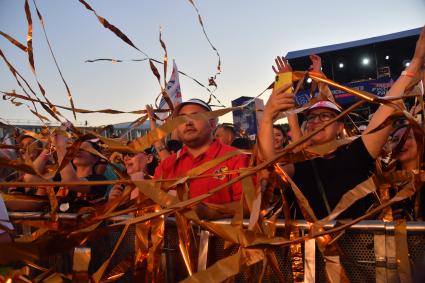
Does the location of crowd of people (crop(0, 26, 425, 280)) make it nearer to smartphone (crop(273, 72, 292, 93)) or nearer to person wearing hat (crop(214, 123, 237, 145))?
smartphone (crop(273, 72, 292, 93))

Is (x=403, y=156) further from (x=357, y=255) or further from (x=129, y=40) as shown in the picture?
(x=129, y=40)

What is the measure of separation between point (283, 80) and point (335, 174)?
113cm

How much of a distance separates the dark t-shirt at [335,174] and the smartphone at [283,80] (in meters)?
0.92

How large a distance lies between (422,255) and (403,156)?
1.33m

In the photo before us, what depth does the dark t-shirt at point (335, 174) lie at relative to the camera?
2.78 meters

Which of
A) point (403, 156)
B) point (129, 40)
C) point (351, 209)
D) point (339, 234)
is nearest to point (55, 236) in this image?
point (339, 234)

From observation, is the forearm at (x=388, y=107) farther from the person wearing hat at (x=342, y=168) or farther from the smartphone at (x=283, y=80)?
the smartphone at (x=283, y=80)

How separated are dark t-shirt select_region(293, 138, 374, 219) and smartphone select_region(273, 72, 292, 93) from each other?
3.01 feet

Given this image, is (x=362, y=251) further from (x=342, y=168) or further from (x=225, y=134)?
(x=225, y=134)

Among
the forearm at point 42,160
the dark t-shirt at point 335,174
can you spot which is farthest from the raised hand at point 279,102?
the forearm at point 42,160

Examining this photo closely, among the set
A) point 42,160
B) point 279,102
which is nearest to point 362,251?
point 279,102

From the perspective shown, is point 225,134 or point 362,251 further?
point 225,134

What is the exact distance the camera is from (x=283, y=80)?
6.53 feet

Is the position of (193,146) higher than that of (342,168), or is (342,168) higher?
(193,146)
